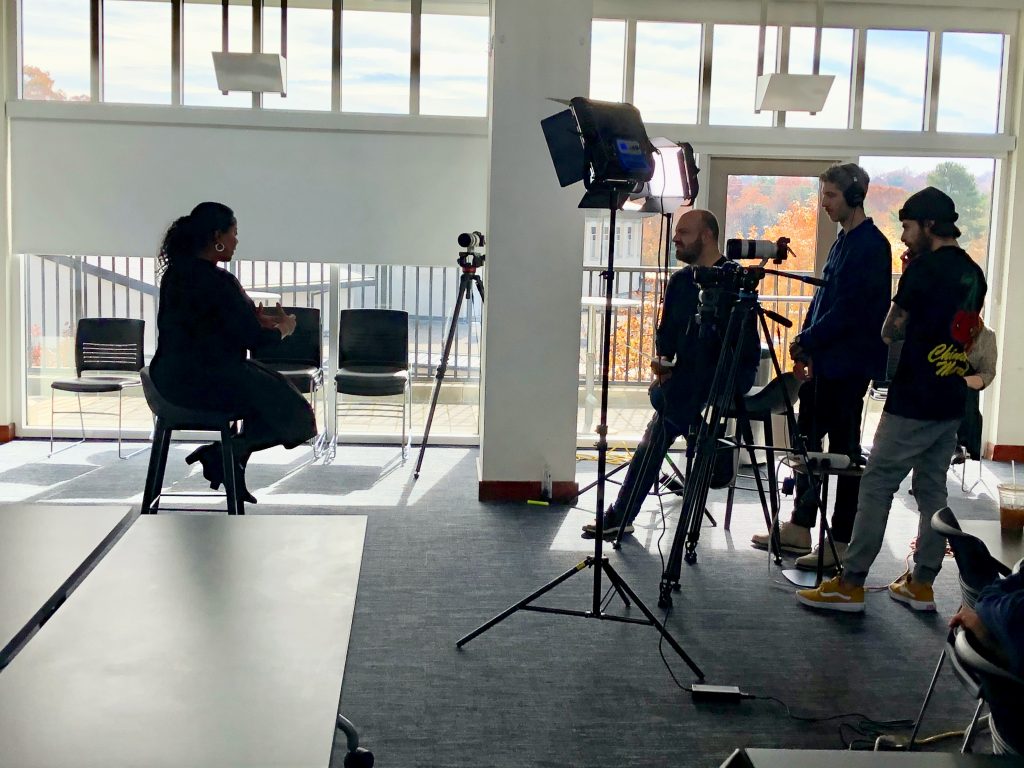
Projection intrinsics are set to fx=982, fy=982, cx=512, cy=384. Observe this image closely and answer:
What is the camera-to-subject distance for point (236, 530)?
2145 millimetres

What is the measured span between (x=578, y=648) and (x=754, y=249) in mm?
1613

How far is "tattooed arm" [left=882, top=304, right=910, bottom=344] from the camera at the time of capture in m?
3.54

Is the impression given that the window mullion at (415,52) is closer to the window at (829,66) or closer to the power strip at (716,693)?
the window at (829,66)

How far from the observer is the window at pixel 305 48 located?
6.76m

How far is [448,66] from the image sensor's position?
6.86 meters

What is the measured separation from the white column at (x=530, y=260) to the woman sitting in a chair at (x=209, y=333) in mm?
1583

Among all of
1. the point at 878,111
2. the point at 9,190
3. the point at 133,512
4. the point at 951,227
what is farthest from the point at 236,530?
the point at 878,111

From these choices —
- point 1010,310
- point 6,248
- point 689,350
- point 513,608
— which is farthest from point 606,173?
point 6,248

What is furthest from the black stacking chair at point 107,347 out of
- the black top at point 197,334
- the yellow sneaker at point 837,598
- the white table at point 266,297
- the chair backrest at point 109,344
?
the yellow sneaker at point 837,598

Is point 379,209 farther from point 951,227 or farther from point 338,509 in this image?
point 951,227

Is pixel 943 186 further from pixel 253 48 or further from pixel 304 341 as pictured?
pixel 253 48

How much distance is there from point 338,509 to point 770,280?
372 centimetres

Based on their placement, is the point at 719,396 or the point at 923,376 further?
the point at 719,396

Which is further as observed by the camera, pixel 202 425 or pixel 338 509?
pixel 338 509
